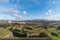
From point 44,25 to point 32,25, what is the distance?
0.28 meters

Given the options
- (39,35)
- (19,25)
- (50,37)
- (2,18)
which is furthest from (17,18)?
(50,37)

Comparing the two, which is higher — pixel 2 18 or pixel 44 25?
pixel 2 18

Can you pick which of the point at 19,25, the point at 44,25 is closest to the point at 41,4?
the point at 44,25

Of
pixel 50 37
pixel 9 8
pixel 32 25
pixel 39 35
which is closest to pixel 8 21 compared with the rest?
pixel 9 8

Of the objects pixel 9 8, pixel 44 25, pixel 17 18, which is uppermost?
pixel 9 8

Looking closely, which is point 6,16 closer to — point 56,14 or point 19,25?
point 19,25


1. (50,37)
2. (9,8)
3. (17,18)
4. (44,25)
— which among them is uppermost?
(9,8)

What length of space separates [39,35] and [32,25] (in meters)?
0.28

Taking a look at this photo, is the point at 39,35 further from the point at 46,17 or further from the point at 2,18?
the point at 2,18

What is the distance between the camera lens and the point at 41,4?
266cm

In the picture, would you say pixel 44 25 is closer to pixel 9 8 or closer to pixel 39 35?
pixel 39 35

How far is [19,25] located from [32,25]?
0.97 ft

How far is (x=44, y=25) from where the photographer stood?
272cm

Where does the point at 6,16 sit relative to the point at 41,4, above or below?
below
